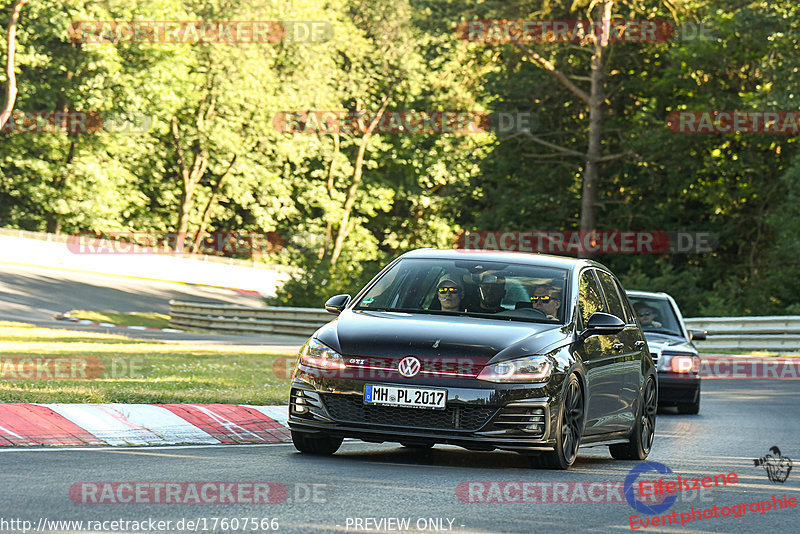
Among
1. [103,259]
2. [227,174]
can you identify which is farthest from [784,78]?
[227,174]

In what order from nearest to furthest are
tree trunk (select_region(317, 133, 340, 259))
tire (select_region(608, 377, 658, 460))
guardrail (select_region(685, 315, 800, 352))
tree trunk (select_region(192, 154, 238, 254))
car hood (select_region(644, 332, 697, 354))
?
tire (select_region(608, 377, 658, 460)) < car hood (select_region(644, 332, 697, 354)) < guardrail (select_region(685, 315, 800, 352)) < tree trunk (select_region(192, 154, 238, 254)) < tree trunk (select_region(317, 133, 340, 259))

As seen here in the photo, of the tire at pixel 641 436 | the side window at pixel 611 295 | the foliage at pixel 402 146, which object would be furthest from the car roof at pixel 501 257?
the foliage at pixel 402 146

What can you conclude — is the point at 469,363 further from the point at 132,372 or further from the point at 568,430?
the point at 132,372

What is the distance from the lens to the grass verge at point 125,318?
1586 inches

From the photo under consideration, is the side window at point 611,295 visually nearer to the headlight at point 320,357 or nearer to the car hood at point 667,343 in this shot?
the headlight at point 320,357

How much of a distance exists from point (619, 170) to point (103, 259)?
21963 millimetres

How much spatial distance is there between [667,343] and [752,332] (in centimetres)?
1560

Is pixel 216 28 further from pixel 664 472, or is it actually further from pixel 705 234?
pixel 664 472

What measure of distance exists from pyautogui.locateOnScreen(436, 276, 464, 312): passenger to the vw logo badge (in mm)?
1216

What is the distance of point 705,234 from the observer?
47.4 m

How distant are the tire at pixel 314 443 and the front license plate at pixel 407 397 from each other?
2.78 ft

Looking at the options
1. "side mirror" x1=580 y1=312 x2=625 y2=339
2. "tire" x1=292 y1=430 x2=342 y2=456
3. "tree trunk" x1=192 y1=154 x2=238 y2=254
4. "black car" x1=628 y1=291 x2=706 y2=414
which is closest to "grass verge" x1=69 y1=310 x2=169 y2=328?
"black car" x1=628 y1=291 x2=706 y2=414

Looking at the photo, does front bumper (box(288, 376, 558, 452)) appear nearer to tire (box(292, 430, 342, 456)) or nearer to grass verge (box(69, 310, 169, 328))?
tire (box(292, 430, 342, 456))

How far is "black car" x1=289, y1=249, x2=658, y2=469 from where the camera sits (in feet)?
30.9
